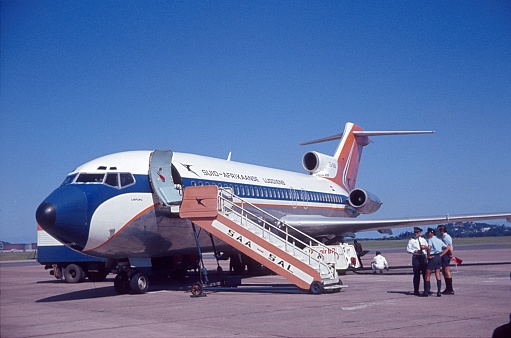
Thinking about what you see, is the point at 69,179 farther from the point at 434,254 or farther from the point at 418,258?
the point at 434,254

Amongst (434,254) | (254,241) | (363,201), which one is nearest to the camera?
(434,254)

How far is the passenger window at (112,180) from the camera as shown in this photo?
55.4ft

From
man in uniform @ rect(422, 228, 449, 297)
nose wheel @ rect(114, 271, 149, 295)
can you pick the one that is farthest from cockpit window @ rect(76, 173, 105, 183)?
man in uniform @ rect(422, 228, 449, 297)

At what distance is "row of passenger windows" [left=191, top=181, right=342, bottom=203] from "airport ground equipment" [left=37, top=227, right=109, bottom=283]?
7.22 meters

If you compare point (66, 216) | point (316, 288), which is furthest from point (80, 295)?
point (316, 288)

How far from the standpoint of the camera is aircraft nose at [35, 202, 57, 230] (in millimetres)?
15195

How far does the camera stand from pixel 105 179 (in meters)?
16.9

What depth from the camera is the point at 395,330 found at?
9.73 metres

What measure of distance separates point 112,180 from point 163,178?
1.80m

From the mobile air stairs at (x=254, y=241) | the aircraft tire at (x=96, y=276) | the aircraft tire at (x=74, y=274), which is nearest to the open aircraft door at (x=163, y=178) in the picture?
the mobile air stairs at (x=254, y=241)

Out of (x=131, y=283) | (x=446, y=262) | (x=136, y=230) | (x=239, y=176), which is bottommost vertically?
(x=131, y=283)

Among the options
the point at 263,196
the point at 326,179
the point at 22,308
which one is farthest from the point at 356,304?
the point at 326,179

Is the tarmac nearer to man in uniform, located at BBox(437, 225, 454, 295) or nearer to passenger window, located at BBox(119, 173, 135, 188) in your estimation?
man in uniform, located at BBox(437, 225, 454, 295)

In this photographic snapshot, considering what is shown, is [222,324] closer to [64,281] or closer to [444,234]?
[444,234]
